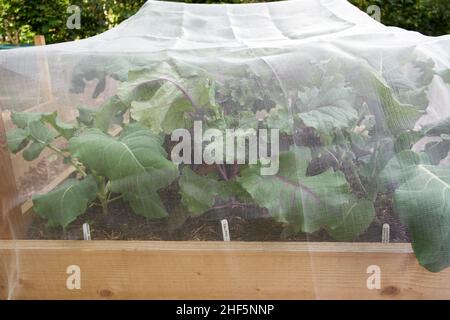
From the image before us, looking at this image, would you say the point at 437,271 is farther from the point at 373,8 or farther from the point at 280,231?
the point at 373,8

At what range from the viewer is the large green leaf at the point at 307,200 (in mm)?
1401

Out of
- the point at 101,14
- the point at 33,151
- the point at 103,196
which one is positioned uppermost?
the point at 33,151

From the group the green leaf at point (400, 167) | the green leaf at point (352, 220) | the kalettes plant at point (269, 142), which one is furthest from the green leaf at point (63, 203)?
the green leaf at point (400, 167)

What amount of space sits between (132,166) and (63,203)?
0.24 meters

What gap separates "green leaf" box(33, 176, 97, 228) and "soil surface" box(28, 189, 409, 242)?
89 mm

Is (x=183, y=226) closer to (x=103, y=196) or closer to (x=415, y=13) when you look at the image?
(x=103, y=196)

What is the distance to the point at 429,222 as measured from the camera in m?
1.29

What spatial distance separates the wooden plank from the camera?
1.42m

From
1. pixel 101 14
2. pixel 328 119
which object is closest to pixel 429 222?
pixel 328 119

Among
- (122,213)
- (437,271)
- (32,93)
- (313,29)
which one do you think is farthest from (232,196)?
(313,29)

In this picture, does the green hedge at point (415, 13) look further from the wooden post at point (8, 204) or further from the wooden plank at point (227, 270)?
the wooden post at point (8, 204)

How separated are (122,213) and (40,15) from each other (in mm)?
4285

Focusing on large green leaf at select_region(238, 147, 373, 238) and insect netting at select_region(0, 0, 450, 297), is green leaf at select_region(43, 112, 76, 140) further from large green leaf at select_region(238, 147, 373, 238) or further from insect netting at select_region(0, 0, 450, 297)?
large green leaf at select_region(238, 147, 373, 238)

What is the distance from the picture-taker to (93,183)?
4.93ft
